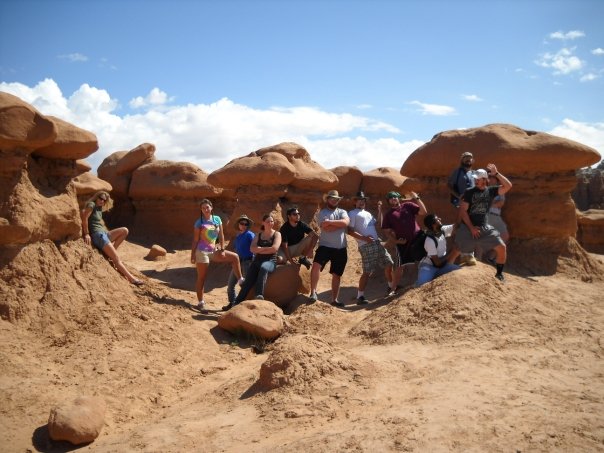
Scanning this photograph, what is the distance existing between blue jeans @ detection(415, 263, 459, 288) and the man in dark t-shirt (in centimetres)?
164

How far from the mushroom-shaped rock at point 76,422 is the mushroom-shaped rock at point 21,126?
250 cm

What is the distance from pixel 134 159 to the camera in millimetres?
14047

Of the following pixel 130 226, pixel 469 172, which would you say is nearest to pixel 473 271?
pixel 469 172

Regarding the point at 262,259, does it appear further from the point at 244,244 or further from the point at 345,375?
the point at 345,375

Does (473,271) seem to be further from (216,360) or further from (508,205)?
(216,360)

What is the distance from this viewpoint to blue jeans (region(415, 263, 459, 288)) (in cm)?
638

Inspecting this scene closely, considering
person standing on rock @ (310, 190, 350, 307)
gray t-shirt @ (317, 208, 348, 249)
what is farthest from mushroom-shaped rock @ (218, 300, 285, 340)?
gray t-shirt @ (317, 208, 348, 249)

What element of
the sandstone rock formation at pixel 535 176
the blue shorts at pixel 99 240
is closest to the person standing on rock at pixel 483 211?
the sandstone rock formation at pixel 535 176

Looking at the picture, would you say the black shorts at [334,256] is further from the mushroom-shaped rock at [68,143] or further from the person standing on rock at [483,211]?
the mushroom-shaped rock at [68,143]

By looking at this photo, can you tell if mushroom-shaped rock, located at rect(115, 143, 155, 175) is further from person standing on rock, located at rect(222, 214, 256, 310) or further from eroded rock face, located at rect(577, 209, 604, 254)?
eroded rock face, located at rect(577, 209, 604, 254)

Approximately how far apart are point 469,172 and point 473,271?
1853 millimetres

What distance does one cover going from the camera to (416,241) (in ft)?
23.6

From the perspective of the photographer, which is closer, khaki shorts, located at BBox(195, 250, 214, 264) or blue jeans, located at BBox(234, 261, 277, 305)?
blue jeans, located at BBox(234, 261, 277, 305)

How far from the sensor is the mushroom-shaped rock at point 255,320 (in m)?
5.90
